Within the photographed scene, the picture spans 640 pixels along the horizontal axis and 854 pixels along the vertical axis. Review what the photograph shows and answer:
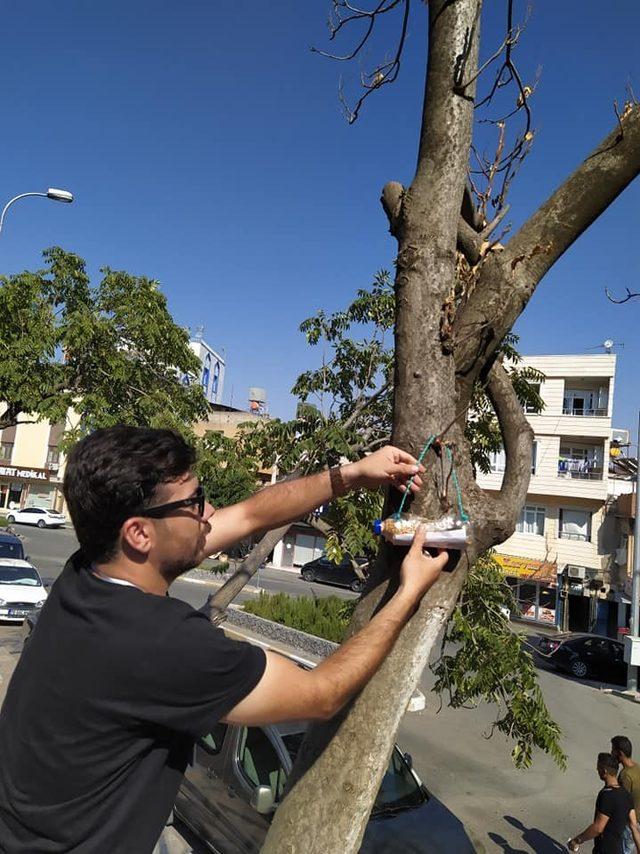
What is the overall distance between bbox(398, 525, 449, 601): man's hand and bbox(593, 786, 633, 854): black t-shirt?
4.85 m

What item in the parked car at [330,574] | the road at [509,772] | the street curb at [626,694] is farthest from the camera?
the parked car at [330,574]

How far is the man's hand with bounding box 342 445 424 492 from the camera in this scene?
6.82 feet

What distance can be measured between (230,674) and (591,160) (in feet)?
7.79

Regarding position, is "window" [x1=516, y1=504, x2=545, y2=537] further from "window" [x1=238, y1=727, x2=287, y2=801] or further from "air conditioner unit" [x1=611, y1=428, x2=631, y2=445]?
"window" [x1=238, y1=727, x2=287, y2=801]

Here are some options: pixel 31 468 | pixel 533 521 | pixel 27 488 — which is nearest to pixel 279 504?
pixel 533 521

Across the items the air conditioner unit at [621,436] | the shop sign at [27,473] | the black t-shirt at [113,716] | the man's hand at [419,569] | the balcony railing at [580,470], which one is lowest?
the shop sign at [27,473]

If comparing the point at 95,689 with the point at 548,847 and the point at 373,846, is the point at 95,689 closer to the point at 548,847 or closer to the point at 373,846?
the point at 373,846

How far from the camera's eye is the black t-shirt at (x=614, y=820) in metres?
5.18

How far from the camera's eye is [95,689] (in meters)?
1.43

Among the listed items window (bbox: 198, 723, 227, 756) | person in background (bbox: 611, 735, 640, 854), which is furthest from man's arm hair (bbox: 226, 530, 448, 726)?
person in background (bbox: 611, 735, 640, 854)

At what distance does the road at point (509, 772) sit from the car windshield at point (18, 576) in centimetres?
108

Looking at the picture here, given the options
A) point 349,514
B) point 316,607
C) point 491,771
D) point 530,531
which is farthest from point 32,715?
point 530,531

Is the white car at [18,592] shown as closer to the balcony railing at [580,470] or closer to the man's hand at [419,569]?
the man's hand at [419,569]

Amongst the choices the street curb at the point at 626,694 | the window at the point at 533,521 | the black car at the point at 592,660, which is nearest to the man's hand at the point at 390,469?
the street curb at the point at 626,694
